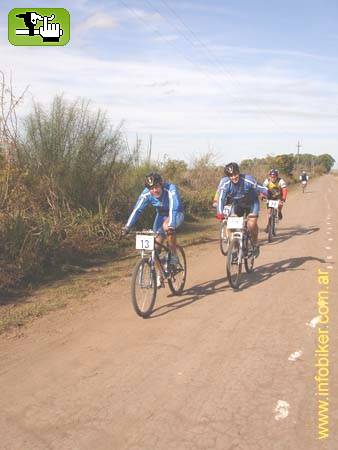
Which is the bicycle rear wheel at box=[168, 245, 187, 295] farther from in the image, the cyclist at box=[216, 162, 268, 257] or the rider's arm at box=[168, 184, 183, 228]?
the cyclist at box=[216, 162, 268, 257]

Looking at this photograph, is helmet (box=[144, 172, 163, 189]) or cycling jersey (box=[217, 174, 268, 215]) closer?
helmet (box=[144, 172, 163, 189])

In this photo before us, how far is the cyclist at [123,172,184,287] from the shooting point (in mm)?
7148

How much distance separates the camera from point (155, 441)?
3.62m

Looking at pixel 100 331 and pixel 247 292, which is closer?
pixel 100 331

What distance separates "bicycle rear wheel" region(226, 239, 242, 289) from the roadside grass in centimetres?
226

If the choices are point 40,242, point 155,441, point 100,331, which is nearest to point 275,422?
point 155,441

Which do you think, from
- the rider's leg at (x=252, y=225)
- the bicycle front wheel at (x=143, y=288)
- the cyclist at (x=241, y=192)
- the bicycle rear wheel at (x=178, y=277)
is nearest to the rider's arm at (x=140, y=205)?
the bicycle front wheel at (x=143, y=288)

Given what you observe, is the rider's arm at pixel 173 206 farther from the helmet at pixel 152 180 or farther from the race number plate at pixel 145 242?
the race number plate at pixel 145 242

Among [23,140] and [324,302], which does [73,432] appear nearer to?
[324,302]

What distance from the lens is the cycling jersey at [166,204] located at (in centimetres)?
713

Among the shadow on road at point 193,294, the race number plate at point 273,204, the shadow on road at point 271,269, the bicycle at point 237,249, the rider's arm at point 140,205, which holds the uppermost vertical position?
the rider's arm at point 140,205

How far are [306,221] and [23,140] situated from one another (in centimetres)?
1087

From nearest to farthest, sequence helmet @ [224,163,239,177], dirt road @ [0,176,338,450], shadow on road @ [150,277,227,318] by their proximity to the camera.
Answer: dirt road @ [0,176,338,450] < shadow on road @ [150,277,227,318] < helmet @ [224,163,239,177]

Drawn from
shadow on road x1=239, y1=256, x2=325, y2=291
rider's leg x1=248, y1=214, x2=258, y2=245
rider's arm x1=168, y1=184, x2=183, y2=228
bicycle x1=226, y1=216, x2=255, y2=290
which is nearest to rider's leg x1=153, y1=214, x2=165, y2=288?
rider's arm x1=168, y1=184, x2=183, y2=228
